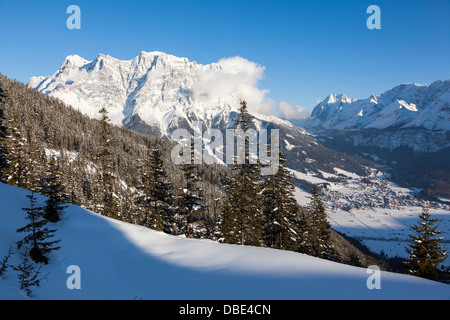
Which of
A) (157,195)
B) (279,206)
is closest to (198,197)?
(157,195)

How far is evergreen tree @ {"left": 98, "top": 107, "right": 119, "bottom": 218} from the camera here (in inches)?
Result: 973

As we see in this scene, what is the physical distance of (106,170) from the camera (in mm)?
25578

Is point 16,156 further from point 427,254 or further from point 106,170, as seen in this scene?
point 427,254

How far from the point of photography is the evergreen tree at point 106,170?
81.1ft

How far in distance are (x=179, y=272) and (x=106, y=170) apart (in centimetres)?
2124

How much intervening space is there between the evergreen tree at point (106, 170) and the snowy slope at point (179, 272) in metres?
13.6

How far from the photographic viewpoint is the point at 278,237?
24.1m

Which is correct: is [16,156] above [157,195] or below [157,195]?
above

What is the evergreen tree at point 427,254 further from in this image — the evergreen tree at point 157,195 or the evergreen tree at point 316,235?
the evergreen tree at point 157,195

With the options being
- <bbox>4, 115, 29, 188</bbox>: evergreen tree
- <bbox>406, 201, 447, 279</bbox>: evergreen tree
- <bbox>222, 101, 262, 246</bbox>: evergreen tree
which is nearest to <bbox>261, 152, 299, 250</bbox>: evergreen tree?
<bbox>222, 101, 262, 246</bbox>: evergreen tree

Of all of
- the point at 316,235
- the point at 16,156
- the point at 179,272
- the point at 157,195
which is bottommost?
the point at 316,235
